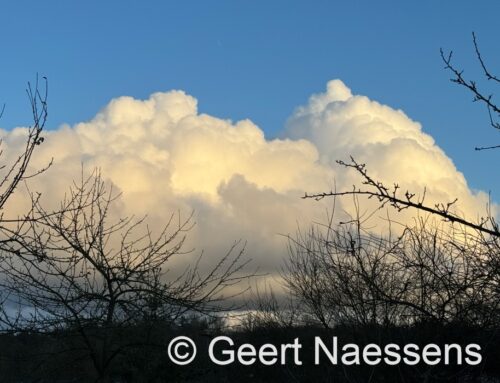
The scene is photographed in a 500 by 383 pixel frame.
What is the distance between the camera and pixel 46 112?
214 inches

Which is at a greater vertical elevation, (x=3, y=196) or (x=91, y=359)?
(x=3, y=196)

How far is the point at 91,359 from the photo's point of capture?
9203 millimetres

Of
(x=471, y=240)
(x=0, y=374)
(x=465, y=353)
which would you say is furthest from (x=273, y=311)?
(x=471, y=240)

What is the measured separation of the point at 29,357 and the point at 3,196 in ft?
17.0

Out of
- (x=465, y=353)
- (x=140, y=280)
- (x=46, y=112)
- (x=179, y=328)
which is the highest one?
(x=46, y=112)

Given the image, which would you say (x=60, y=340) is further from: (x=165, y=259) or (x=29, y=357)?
(x=165, y=259)

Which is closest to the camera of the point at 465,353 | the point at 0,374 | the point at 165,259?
the point at 465,353

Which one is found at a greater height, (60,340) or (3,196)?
(3,196)

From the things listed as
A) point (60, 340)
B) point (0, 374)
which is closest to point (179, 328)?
point (60, 340)

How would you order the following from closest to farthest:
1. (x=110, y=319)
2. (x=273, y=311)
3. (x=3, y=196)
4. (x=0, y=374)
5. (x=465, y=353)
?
(x=3, y=196), (x=465, y=353), (x=110, y=319), (x=0, y=374), (x=273, y=311)

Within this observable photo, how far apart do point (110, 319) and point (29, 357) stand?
1530 mm

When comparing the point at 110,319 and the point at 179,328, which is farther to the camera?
the point at 179,328

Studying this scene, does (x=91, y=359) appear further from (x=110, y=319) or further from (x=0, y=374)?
(x=0, y=374)

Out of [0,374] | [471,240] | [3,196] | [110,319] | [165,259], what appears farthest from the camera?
[0,374]
